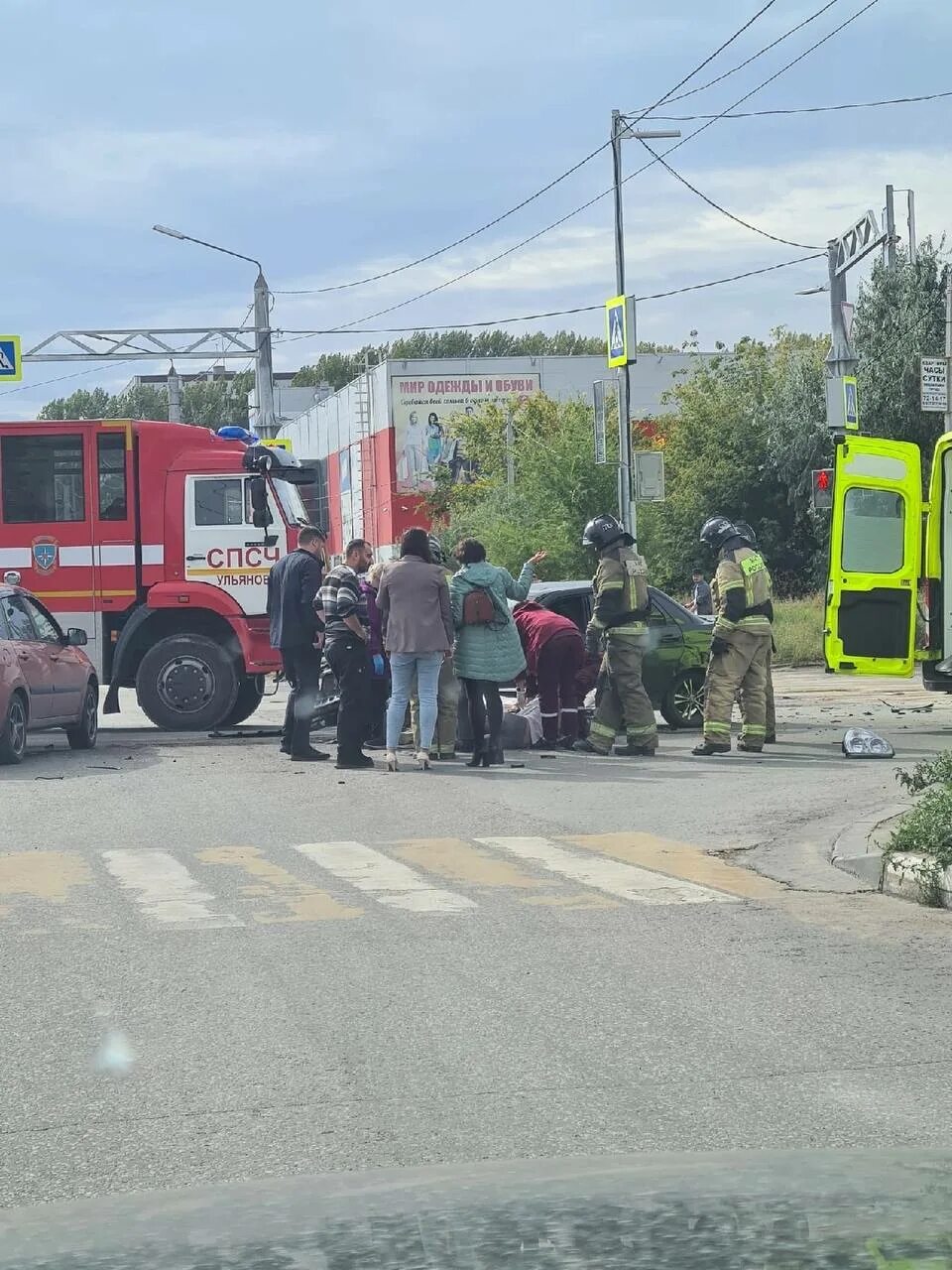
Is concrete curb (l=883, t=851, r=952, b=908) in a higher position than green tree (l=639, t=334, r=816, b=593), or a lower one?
lower

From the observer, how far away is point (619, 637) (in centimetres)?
1577

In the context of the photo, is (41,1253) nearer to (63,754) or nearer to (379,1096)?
(379,1096)

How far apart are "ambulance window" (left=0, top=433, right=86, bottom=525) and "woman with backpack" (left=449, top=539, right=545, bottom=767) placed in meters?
5.70

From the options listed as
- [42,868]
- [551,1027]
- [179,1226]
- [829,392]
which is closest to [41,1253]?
[179,1226]

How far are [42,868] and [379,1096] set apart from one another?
521 cm

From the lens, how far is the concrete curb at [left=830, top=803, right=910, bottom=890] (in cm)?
912

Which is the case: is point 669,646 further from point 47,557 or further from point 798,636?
point 798,636

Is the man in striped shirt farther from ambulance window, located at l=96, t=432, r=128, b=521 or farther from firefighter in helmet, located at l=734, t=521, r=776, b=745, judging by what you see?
ambulance window, located at l=96, t=432, r=128, b=521

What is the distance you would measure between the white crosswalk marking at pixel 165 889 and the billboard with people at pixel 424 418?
Result: 5727cm

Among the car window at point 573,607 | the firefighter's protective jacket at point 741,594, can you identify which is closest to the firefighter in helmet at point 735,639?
the firefighter's protective jacket at point 741,594

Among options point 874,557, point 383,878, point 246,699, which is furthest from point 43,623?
point 383,878

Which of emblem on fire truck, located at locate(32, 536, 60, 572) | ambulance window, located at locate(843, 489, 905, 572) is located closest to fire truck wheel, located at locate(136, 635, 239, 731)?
emblem on fire truck, located at locate(32, 536, 60, 572)

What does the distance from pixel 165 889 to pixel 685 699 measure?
32.1ft

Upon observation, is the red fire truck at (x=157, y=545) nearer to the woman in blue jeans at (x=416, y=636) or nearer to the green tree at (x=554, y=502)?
the woman in blue jeans at (x=416, y=636)
